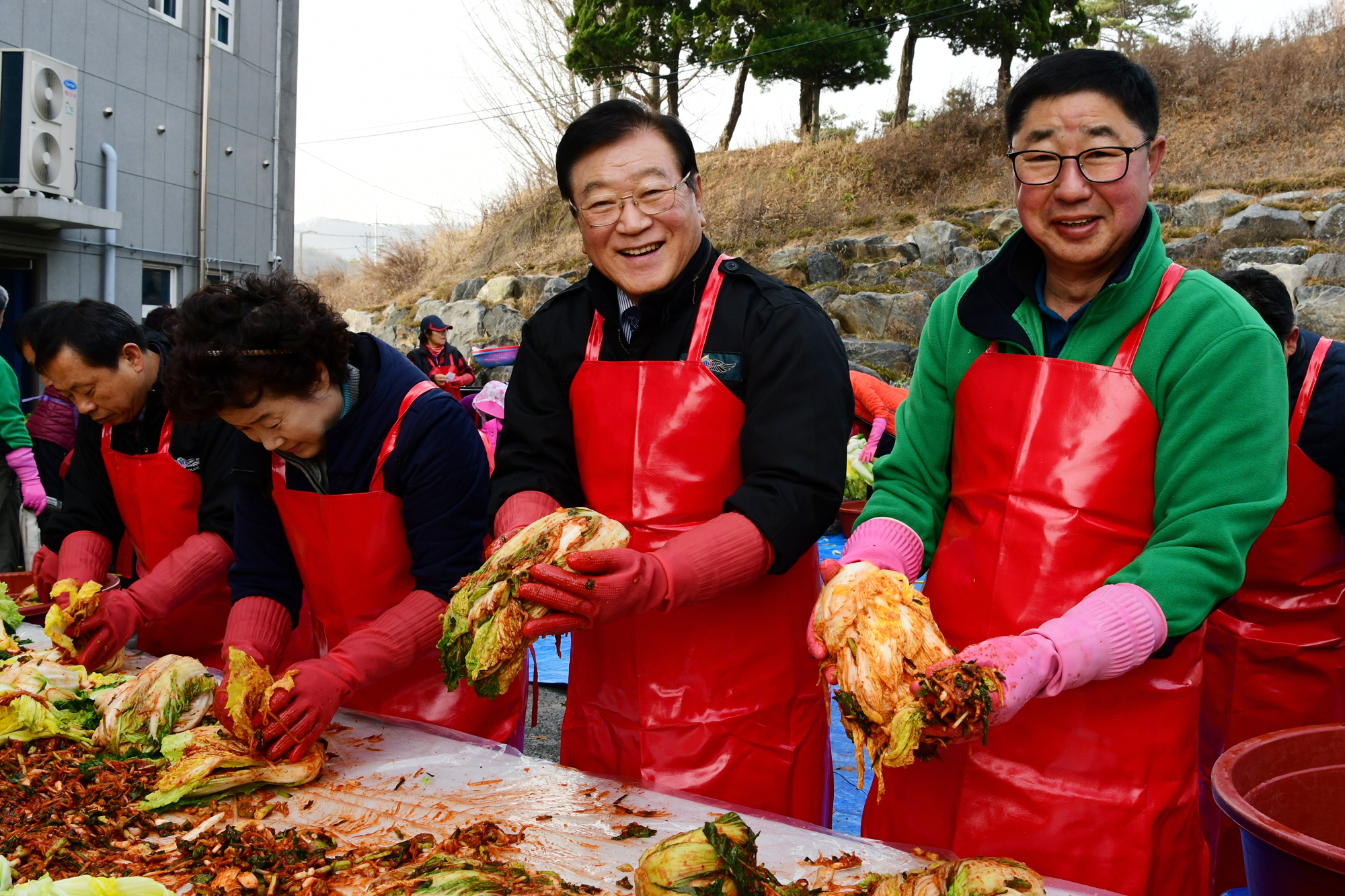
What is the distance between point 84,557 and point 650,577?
8.93ft

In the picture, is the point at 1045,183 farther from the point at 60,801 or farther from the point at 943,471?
the point at 60,801

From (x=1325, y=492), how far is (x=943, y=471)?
177 cm

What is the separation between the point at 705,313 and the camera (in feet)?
7.97

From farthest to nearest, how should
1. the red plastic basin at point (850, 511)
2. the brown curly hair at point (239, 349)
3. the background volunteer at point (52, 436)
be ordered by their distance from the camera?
the red plastic basin at point (850, 511), the background volunteer at point (52, 436), the brown curly hair at point (239, 349)

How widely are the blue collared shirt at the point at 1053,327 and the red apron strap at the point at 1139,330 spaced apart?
0.47ft

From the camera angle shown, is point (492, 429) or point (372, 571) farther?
point (492, 429)

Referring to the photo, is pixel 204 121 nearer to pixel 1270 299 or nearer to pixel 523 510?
pixel 523 510

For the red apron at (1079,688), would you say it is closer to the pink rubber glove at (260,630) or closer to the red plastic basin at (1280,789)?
the red plastic basin at (1280,789)

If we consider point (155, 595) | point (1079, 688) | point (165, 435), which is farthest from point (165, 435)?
point (1079, 688)

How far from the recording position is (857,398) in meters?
8.60

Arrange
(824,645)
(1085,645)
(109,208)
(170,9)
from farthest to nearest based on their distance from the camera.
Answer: (170,9)
(109,208)
(824,645)
(1085,645)

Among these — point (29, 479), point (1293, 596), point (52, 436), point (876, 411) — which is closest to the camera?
point (1293, 596)

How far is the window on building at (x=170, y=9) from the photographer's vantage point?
13445mm

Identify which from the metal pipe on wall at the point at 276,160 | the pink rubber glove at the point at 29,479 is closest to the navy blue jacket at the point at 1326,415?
the pink rubber glove at the point at 29,479
